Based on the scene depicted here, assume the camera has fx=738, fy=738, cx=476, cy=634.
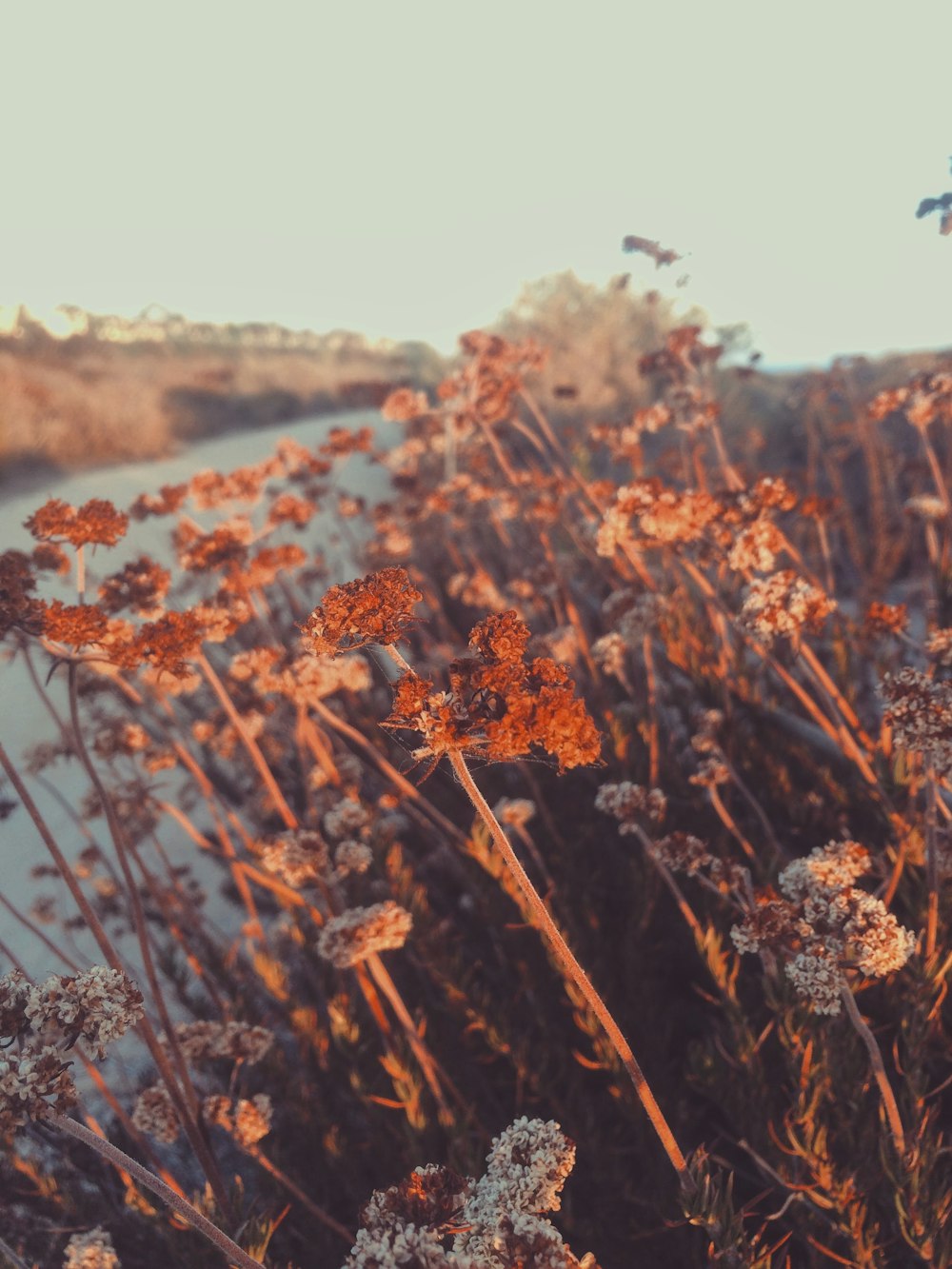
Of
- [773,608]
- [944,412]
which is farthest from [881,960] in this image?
[944,412]

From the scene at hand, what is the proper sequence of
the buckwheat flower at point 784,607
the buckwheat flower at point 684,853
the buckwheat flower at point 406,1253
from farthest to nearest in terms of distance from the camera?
the buckwheat flower at point 784,607 → the buckwheat flower at point 684,853 → the buckwheat flower at point 406,1253

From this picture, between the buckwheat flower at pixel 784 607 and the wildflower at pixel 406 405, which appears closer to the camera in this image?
the buckwheat flower at pixel 784 607

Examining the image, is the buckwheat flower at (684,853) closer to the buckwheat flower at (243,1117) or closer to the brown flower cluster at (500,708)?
the brown flower cluster at (500,708)

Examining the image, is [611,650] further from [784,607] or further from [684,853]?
[684,853]

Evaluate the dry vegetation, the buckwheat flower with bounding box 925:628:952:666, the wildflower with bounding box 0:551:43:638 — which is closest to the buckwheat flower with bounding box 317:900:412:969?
the dry vegetation

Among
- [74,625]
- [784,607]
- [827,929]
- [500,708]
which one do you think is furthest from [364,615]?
[784,607]

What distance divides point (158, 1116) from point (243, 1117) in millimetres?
296

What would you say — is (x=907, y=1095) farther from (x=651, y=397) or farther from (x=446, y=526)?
(x=651, y=397)

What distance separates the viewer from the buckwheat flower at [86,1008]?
116 cm

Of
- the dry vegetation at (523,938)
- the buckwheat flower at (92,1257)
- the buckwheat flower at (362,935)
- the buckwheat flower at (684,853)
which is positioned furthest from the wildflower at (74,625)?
the buckwheat flower at (684,853)

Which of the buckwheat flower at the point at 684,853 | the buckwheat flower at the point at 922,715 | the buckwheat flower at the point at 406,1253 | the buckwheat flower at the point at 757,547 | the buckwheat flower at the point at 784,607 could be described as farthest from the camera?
the buckwheat flower at the point at 757,547

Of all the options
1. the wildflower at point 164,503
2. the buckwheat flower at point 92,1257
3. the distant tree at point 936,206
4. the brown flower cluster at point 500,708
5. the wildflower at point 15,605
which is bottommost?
the buckwheat flower at point 92,1257

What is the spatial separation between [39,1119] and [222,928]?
10.5ft

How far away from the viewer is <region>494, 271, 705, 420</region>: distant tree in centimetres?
1145
